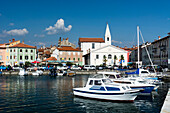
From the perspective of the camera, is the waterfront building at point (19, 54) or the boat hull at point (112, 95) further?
the waterfront building at point (19, 54)

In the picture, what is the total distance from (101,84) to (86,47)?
95.1m

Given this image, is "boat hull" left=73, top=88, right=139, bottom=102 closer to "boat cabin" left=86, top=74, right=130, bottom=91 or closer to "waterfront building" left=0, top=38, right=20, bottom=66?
"boat cabin" left=86, top=74, right=130, bottom=91

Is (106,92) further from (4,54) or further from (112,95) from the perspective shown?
(4,54)

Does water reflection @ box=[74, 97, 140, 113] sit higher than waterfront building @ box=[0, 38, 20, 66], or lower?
lower

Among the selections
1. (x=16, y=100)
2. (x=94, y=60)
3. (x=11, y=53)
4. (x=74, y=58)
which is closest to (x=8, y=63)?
(x=11, y=53)

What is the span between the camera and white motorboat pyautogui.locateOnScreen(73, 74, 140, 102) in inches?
947

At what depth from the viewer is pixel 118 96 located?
24.3 m

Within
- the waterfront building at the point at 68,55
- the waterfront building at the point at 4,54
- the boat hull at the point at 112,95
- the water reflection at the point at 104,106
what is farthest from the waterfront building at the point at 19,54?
the water reflection at the point at 104,106

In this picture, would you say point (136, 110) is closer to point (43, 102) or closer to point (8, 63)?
point (43, 102)

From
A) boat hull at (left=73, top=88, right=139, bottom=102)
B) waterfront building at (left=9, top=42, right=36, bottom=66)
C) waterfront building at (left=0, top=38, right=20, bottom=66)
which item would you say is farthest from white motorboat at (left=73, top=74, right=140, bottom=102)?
waterfront building at (left=0, top=38, right=20, bottom=66)

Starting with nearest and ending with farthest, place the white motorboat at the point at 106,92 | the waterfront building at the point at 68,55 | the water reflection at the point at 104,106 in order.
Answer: the water reflection at the point at 104,106 → the white motorboat at the point at 106,92 → the waterfront building at the point at 68,55

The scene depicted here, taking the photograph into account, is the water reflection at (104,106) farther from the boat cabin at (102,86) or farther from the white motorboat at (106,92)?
the boat cabin at (102,86)

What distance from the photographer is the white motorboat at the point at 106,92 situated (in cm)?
2406

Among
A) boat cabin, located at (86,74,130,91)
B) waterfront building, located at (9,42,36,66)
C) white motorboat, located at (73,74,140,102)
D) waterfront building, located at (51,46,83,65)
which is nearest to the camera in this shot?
white motorboat, located at (73,74,140,102)
